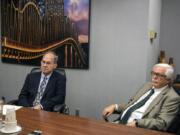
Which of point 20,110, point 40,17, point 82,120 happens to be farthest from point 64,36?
point 82,120

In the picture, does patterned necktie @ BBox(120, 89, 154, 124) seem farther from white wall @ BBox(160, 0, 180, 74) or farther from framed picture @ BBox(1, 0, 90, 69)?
white wall @ BBox(160, 0, 180, 74)

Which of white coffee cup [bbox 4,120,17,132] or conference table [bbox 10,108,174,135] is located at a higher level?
white coffee cup [bbox 4,120,17,132]

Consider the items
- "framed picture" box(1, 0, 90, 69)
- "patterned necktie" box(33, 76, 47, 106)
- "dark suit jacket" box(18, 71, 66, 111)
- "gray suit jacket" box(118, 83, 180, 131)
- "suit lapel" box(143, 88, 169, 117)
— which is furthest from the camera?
"framed picture" box(1, 0, 90, 69)

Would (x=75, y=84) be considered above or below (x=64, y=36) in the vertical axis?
below

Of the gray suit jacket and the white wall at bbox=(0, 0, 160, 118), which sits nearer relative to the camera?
the gray suit jacket

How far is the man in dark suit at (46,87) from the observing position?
300cm

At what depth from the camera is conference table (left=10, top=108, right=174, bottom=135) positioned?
184 centimetres

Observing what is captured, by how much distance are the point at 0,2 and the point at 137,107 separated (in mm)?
2857

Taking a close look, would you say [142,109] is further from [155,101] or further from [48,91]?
[48,91]

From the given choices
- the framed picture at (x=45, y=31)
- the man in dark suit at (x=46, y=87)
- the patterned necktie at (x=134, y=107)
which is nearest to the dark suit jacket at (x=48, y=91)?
the man in dark suit at (x=46, y=87)

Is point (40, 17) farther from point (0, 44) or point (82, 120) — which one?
point (82, 120)

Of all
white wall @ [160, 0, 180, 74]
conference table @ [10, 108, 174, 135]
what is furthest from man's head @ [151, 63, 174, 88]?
white wall @ [160, 0, 180, 74]

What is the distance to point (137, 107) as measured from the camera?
2600mm

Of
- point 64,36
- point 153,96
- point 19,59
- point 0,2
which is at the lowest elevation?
point 153,96
